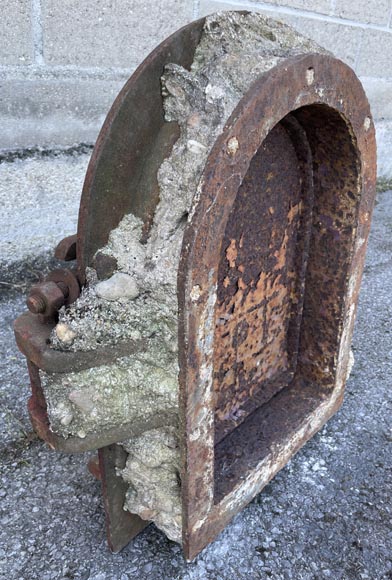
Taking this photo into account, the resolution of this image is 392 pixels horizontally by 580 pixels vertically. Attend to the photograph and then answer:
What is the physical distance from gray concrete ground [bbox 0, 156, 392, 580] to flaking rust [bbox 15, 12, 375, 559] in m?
0.07

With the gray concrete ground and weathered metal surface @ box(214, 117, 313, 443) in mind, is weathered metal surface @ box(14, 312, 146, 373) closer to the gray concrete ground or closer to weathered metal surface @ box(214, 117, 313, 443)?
weathered metal surface @ box(214, 117, 313, 443)

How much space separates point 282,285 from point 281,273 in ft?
0.11

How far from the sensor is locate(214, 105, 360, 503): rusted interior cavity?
1036mm

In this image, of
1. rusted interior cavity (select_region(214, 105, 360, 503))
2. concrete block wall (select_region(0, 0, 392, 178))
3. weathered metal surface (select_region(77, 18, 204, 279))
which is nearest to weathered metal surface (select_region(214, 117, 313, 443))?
rusted interior cavity (select_region(214, 105, 360, 503))

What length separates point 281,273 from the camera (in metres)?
1.22

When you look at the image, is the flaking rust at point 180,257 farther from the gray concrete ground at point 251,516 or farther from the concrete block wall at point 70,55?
the concrete block wall at point 70,55

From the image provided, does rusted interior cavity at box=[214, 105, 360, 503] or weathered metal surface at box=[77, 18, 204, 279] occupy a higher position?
weathered metal surface at box=[77, 18, 204, 279]

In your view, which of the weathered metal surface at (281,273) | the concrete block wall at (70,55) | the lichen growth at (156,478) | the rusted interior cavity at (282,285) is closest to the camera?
the weathered metal surface at (281,273)

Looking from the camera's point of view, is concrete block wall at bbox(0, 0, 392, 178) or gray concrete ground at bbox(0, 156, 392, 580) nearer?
gray concrete ground at bbox(0, 156, 392, 580)

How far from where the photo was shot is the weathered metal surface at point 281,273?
759 mm

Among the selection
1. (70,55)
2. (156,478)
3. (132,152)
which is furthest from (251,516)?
(70,55)

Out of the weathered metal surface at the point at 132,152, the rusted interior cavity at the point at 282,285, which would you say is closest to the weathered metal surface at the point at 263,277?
the rusted interior cavity at the point at 282,285

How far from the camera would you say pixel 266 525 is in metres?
1.11

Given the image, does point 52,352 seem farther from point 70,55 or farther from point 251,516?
point 70,55
